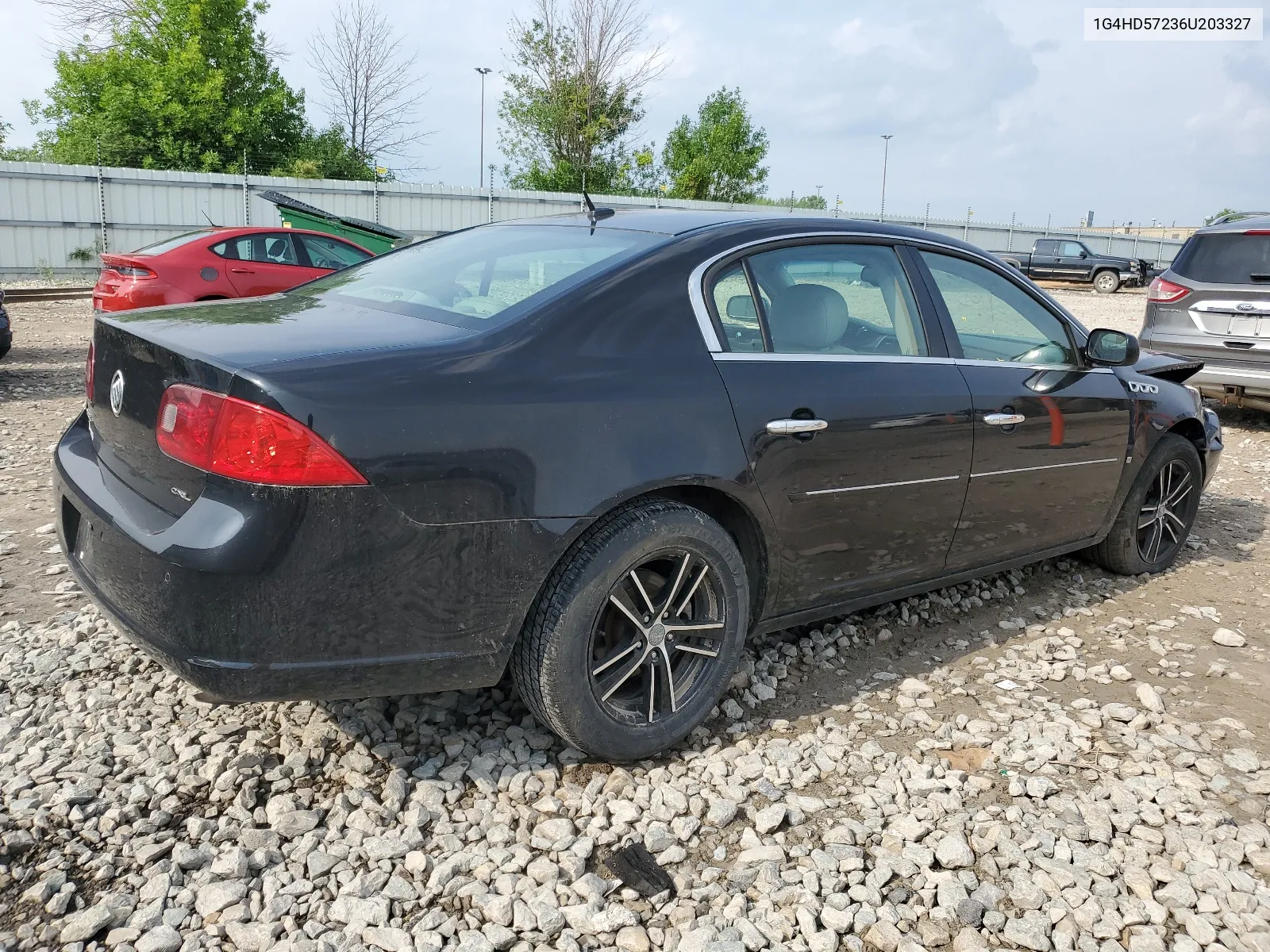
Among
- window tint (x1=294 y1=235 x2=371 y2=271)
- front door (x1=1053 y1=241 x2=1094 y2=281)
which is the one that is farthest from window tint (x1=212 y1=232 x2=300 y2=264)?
front door (x1=1053 y1=241 x2=1094 y2=281)

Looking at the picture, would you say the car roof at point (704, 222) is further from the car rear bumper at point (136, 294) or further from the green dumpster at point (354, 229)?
the green dumpster at point (354, 229)

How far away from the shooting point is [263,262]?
36.5 ft

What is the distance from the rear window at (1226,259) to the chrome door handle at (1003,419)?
549cm

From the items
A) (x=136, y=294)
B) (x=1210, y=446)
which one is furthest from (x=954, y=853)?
(x=136, y=294)

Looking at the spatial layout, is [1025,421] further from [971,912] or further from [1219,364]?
[1219,364]

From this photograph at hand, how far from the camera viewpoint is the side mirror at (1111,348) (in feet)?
13.2

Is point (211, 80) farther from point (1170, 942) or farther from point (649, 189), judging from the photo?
point (1170, 942)

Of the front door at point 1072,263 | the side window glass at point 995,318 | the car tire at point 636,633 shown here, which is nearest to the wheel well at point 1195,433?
the side window glass at point 995,318

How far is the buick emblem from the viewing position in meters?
2.65

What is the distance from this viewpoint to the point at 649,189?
39.7 metres

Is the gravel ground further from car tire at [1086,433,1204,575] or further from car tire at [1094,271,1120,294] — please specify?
car tire at [1094,271,1120,294]

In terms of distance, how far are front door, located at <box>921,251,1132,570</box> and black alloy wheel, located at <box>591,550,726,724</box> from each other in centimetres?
122

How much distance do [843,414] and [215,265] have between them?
932cm

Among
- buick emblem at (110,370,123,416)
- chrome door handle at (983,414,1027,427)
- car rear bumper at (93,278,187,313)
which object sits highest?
car rear bumper at (93,278,187,313)
